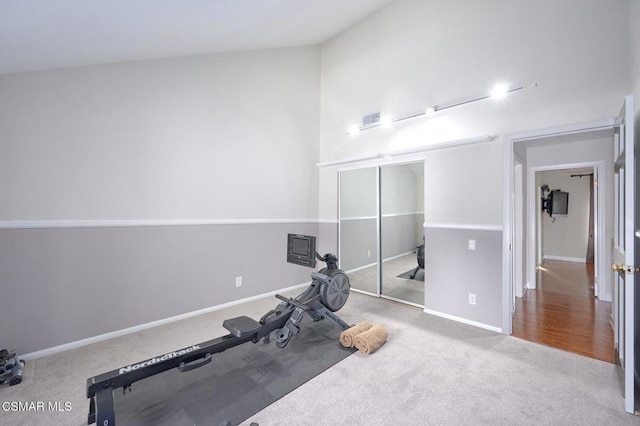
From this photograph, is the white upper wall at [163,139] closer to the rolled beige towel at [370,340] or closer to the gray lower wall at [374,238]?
the gray lower wall at [374,238]

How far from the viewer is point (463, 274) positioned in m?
3.28

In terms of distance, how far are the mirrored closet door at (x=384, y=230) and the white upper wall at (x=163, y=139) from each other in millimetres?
832

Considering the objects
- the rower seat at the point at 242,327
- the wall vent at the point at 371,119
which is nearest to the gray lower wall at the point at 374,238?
the wall vent at the point at 371,119

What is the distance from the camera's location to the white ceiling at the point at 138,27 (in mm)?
1725

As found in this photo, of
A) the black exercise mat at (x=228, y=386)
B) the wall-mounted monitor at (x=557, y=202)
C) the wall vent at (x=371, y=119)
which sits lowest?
the black exercise mat at (x=228, y=386)

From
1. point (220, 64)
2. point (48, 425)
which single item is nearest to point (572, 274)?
point (220, 64)

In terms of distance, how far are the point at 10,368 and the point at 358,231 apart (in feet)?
13.5

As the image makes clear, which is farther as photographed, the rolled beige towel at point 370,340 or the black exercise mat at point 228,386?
the rolled beige towel at point 370,340

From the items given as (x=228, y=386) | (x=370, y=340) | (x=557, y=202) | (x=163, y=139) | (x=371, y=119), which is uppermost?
(x=371, y=119)

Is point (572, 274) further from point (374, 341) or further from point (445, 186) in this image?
point (374, 341)

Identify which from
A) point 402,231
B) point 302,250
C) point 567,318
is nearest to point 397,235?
point 402,231

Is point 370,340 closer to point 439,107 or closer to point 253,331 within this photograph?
point 253,331

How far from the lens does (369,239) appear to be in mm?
4648

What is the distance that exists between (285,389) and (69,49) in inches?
122
